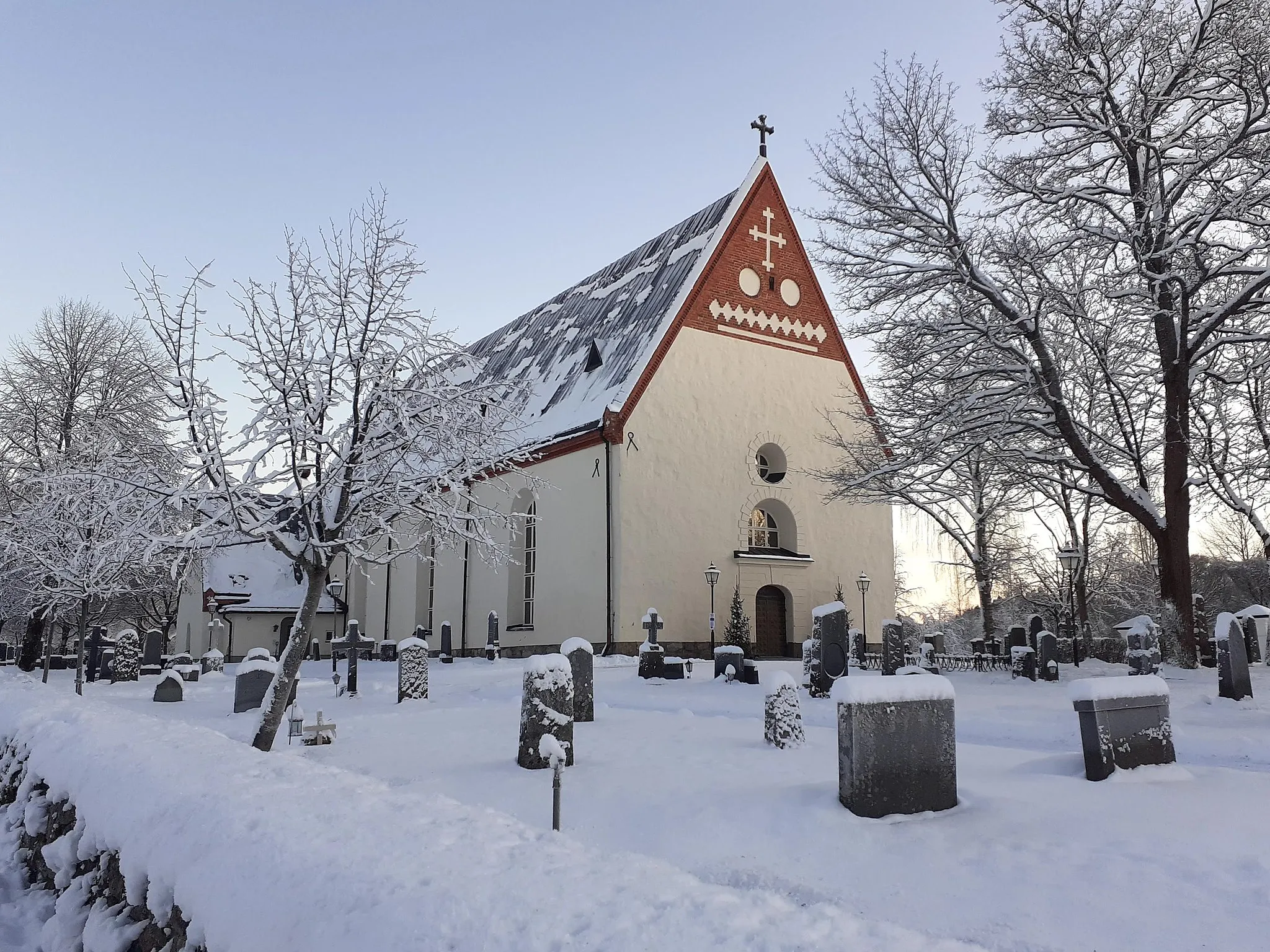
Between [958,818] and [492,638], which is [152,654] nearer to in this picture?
[492,638]

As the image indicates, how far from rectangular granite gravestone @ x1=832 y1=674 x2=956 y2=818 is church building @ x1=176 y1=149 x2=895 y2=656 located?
50.8 feet

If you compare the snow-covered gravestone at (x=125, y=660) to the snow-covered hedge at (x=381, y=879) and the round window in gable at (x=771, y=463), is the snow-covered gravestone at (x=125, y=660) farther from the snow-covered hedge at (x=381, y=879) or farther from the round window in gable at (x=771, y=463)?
the snow-covered hedge at (x=381, y=879)

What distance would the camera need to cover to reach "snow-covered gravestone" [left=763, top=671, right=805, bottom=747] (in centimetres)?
879

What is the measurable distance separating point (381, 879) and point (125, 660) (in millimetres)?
23268

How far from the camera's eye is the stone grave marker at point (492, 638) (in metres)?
22.8

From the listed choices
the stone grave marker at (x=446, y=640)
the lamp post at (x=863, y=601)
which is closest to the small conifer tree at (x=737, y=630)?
the lamp post at (x=863, y=601)

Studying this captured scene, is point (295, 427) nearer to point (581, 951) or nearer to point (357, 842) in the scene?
point (357, 842)

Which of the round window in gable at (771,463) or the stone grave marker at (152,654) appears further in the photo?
the round window in gable at (771,463)

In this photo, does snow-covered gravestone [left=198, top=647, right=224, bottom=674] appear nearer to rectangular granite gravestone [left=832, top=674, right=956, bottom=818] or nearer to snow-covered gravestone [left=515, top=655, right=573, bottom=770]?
snow-covered gravestone [left=515, top=655, right=573, bottom=770]

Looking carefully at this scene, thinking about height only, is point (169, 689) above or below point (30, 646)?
below

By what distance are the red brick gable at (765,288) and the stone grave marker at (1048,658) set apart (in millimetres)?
12109

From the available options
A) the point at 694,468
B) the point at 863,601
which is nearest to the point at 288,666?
the point at 694,468

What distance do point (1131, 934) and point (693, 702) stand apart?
31.7 feet

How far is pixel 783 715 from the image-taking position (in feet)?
29.0
